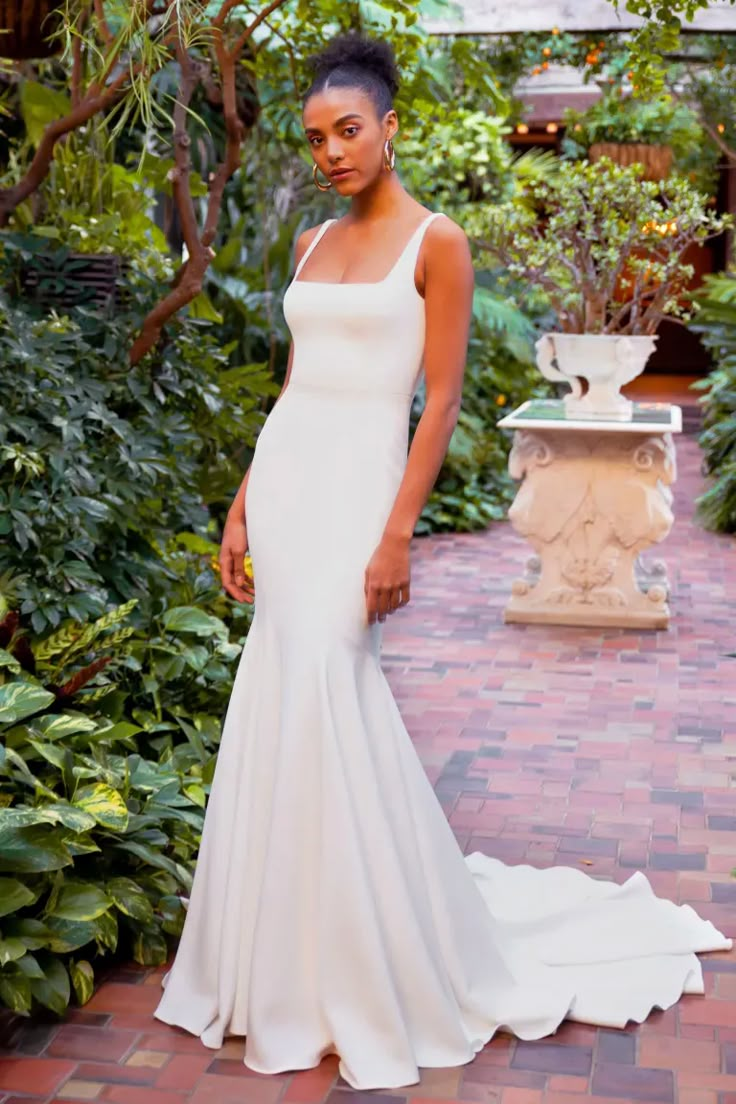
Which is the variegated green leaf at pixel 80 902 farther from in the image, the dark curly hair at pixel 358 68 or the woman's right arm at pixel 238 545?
the dark curly hair at pixel 358 68

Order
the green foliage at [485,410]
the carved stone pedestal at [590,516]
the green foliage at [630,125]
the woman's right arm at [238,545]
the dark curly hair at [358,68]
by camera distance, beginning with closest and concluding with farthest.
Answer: the dark curly hair at [358,68] → the woman's right arm at [238,545] → the carved stone pedestal at [590,516] → the green foliage at [485,410] → the green foliage at [630,125]

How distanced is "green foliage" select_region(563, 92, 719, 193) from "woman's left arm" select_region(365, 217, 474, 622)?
11.8 m

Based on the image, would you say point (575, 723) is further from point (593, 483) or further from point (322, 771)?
point (322, 771)

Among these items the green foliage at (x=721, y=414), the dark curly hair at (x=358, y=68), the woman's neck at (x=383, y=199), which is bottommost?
the green foliage at (x=721, y=414)

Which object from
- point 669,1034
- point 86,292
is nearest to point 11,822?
point 669,1034

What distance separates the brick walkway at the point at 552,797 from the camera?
8.62 ft

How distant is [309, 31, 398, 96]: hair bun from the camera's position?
8.57 ft

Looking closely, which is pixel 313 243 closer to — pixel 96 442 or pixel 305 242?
pixel 305 242

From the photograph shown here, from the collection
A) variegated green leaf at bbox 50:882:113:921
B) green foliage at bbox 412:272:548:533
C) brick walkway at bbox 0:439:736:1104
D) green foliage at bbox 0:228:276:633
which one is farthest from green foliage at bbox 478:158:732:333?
variegated green leaf at bbox 50:882:113:921

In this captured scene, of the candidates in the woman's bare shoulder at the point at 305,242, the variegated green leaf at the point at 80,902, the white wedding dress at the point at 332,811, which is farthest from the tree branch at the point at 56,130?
the variegated green leaf at the point at 80,902

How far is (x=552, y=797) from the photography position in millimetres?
4297

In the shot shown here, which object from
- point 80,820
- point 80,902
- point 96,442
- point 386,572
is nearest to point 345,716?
point 386,572

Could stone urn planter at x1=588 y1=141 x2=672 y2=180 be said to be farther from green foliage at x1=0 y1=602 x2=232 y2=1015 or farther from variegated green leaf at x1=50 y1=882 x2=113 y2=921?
variegated green leaf at x1=50 y1=882 x2=113 y2=921

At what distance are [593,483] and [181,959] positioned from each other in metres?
4.20
